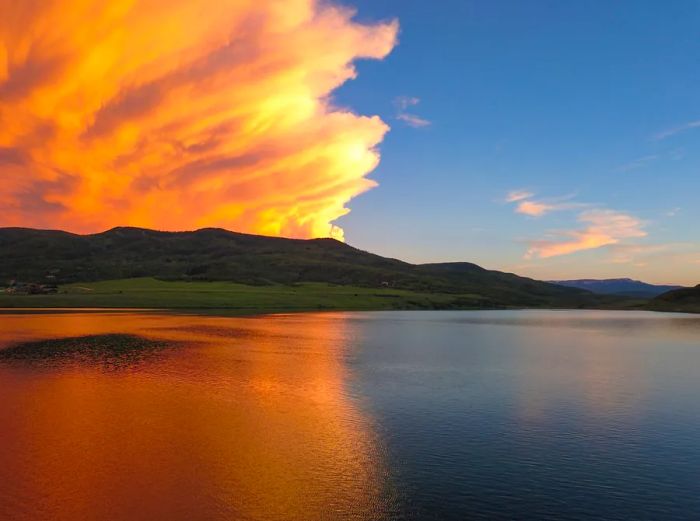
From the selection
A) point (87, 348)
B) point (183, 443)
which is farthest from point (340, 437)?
point (87, 348)

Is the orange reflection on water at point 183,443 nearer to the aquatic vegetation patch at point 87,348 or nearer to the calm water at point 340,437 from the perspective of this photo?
the calm water at point 340,437

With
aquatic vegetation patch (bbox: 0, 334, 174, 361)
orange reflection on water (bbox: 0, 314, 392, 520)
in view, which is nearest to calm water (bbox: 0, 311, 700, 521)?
orange reflection on water (bbox: 0, 314, 392, 520)

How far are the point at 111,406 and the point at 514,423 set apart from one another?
105 ft

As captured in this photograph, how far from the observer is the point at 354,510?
24.0 meters

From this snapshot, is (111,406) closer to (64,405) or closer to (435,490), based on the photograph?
(64,405)

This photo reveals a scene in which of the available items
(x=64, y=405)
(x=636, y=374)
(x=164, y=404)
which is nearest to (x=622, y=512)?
(x=164, y=404)

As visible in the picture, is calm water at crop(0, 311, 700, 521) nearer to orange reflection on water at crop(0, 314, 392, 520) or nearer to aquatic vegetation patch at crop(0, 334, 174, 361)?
orange reflection on water at crop(0, 314, 392, 520)

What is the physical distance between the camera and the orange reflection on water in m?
24.8

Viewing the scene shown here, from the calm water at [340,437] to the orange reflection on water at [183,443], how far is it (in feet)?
0.49

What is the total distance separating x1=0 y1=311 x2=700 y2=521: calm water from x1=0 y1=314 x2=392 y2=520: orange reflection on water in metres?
0.15

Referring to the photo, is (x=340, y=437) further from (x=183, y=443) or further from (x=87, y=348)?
(x=87, y=348)

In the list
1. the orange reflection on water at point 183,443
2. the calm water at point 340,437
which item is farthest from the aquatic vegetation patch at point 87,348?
the orange reflection on water at point 183,443

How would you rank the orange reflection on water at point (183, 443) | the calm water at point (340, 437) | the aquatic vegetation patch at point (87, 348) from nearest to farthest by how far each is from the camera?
the orange reflection on water at point (183, 443), the calm water at point (340, 437), the aquatic vegetation patch at point (87, 348)

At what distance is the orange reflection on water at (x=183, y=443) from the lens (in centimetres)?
2477
